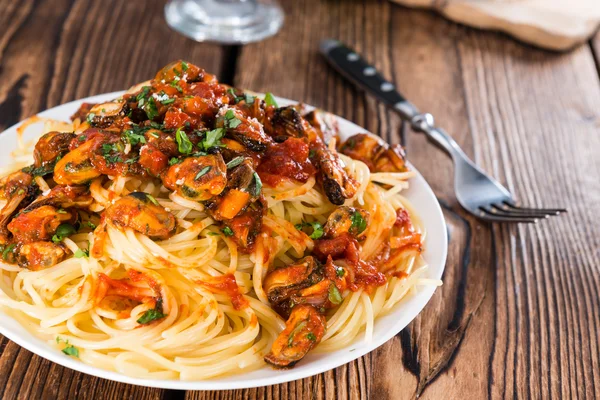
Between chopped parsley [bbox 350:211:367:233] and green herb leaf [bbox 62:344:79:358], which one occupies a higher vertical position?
chopped parsley [bbox 350:211:367:233]

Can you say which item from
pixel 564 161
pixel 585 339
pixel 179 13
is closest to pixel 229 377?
pixel 585 339

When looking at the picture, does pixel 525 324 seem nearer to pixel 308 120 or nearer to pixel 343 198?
pixel 343 198

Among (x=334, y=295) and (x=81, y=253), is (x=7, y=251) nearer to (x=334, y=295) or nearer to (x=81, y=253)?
(x=81, y=253)

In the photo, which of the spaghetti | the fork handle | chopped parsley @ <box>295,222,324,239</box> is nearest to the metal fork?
the fork handle

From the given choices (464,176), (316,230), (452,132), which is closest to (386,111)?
(452,132)

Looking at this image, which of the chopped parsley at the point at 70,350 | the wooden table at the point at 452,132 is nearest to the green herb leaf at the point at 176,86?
the chopped parsley at the point at 70,350

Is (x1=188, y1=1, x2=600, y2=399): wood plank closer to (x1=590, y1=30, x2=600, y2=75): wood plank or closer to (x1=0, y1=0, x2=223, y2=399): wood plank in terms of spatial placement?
(x1=590, y1=30, x2=600, y2=75): wood plank
